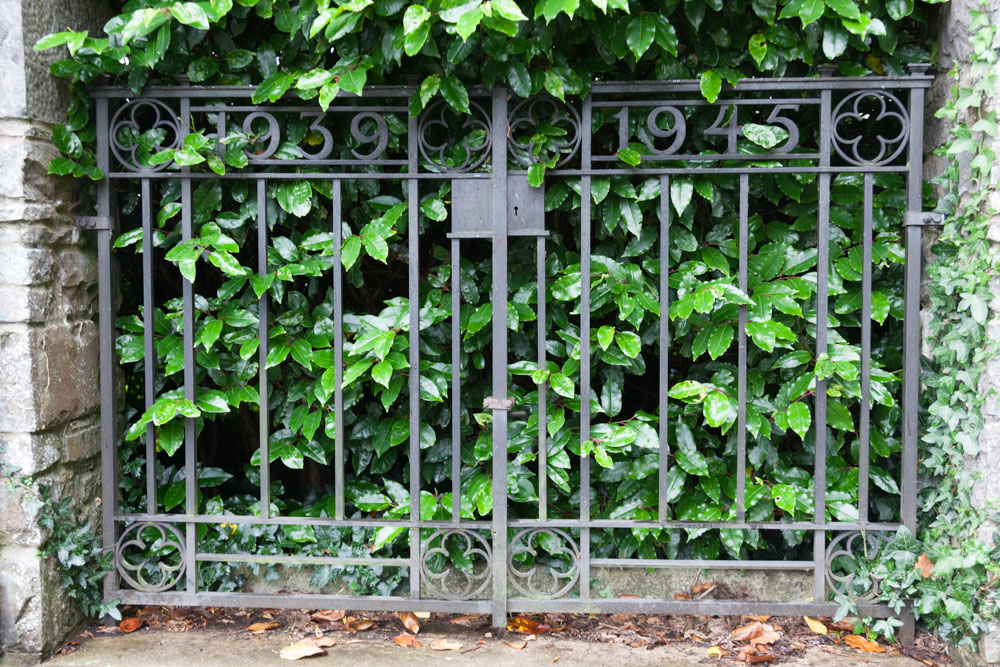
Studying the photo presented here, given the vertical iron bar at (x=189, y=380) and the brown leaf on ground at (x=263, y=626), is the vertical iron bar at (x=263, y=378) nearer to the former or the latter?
the vertical iron bar at (x=189, y=380)

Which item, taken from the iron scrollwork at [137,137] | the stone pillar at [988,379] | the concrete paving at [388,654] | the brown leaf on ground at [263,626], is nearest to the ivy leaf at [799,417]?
the stone pillar at [988,379]

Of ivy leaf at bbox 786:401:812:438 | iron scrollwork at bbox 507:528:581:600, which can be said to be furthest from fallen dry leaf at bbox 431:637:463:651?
ivy leaf at bbox 786:401:812:438

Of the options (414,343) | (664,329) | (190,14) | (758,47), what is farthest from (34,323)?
(758,47)

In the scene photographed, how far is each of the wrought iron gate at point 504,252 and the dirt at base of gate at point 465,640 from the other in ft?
0.40

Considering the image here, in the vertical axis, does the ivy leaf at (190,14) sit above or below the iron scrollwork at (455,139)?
above

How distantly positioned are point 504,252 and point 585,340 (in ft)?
1.29

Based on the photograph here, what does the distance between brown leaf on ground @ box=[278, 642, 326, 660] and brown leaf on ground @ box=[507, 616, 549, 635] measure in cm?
65

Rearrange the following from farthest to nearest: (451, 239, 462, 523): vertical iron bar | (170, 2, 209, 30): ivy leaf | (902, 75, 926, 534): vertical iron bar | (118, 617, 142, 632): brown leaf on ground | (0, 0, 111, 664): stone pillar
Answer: (118, 617, 142, 632): brown leaf on ground, (451, 239, 462, 523): vertical iron bar, (902, 75, 926, 534): vertical iron bar, (0, 0, 111, 664): stone pillar, (170, 2, 209, 30): ivy leaf

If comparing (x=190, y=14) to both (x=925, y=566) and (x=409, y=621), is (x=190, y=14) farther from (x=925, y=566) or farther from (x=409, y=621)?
(x=925, y=566)

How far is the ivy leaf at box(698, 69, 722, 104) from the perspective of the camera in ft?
7.66

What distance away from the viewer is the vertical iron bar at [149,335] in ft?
8.16

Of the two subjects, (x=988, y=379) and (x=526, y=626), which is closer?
(x=988, y=379)

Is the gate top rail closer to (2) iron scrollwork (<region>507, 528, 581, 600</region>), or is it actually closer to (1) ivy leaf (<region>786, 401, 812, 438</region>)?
(1) ivy leaf (<region>786, 401, 812, 438</region>)

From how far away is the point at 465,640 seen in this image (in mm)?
2535
